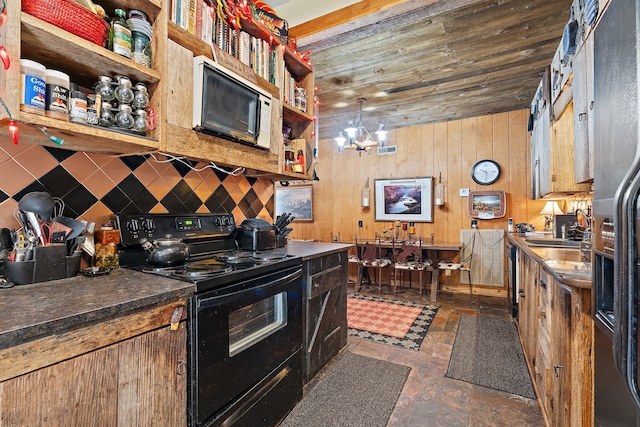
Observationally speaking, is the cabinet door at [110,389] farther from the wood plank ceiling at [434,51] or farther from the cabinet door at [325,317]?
the wood plank ceiling at [434,51]

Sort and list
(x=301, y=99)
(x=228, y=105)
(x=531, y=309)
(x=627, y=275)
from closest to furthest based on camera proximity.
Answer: (x=627, y=275) < (x=228, y=105) < (x=531, y=309) < (x=301, y=99)

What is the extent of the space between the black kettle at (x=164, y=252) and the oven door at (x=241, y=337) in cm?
35

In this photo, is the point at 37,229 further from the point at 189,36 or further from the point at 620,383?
the point at 620,383

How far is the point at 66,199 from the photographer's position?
4.33ft

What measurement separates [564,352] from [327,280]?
132 cm

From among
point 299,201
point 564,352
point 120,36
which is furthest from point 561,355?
point 299,201

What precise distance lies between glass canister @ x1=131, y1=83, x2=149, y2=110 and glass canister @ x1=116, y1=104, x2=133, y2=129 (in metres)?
0.05

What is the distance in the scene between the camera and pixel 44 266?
1090mm

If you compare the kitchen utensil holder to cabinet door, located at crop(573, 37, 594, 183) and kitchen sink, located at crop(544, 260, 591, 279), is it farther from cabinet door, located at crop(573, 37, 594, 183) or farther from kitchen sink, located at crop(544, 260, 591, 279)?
cabinet door, located at crop(573, 37, 594, 183)

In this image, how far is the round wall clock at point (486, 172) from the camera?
13.8 ft

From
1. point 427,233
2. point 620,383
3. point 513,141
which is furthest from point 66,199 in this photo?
point 513,141

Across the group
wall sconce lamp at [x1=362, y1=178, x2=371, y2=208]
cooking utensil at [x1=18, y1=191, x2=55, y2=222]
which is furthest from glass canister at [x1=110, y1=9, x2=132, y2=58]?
wall sconce lamp at [x1=362, y1=178, x2=371, y2=208]

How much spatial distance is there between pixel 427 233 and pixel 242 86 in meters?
3.79

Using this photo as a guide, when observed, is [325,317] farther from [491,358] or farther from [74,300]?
[74,300]
